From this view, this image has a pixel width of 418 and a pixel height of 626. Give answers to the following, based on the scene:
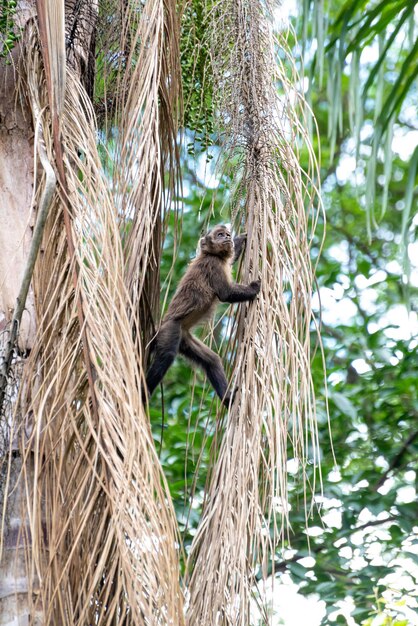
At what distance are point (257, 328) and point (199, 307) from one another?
1.09 m

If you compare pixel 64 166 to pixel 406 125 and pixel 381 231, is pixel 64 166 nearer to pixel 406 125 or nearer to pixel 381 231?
pixel 381 231

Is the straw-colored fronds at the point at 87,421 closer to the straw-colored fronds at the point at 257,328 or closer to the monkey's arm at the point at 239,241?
the straw-colored fronds at the point at 257,328

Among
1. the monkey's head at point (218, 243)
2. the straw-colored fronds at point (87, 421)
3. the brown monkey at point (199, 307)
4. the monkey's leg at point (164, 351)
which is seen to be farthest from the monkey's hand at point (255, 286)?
the monkey's head at point (218, 243)

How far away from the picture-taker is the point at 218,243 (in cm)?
371

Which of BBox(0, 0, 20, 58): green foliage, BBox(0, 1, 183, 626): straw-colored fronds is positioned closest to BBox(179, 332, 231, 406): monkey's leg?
BBox(0, 1, 183, 626): straw-colored fronds

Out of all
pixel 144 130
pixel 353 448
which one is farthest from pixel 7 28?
pixel 353 448

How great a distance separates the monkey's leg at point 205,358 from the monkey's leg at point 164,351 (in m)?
0.07

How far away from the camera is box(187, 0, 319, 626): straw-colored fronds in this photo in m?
2.20

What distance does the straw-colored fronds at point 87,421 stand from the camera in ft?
6.15

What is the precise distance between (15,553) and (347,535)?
263 centimetres

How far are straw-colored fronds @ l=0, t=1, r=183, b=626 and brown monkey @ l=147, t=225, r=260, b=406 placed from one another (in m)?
0.90

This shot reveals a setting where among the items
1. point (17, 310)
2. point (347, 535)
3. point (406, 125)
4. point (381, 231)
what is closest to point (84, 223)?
point (17, 310)

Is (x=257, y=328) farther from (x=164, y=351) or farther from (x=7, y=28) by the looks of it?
(x=7, y=28)

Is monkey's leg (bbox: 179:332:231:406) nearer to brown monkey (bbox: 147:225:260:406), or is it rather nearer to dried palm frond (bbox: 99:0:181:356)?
brown monkey (bbox: 147:225:260:406)
